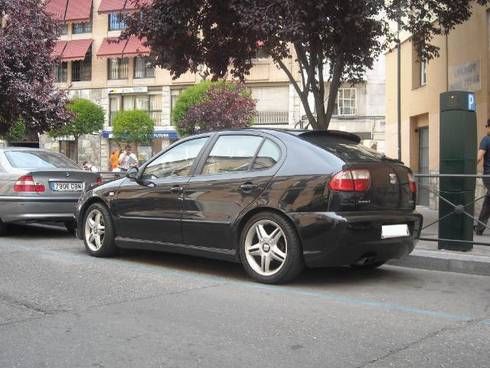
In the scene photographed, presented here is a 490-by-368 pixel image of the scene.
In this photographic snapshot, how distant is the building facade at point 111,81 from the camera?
39.8 meters

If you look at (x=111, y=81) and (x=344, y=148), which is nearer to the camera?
(x=344, y=148)

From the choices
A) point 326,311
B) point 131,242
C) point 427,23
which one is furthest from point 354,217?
point 427,23

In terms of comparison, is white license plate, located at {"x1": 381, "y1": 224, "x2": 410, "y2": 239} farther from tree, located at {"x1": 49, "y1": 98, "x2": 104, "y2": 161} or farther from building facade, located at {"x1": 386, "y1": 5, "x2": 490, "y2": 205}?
tree, located at {"x1": 49, "y1": 98, "x2": 104, "y2": 161}

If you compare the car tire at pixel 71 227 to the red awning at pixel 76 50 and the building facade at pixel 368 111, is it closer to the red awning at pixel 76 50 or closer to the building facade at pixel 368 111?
the building facade at pixel 368 111

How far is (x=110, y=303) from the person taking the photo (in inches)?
222

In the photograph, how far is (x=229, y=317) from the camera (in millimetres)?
5203

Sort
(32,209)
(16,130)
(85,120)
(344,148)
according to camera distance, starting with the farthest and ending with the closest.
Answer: (85,120) → (16,130) → (32,209) → (344,148)

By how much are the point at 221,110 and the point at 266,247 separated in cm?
2759

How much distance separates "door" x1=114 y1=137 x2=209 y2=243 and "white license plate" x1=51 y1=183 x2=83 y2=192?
97.9 inches

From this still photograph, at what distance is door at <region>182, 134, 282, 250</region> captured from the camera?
6496 mm

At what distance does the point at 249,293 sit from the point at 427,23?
987 centimetres

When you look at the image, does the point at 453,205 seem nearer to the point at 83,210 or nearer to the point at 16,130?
the point at 83,210

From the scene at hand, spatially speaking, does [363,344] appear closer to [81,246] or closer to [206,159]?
[206,159]

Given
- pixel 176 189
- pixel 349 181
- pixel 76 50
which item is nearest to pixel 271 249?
pixel 349 181
